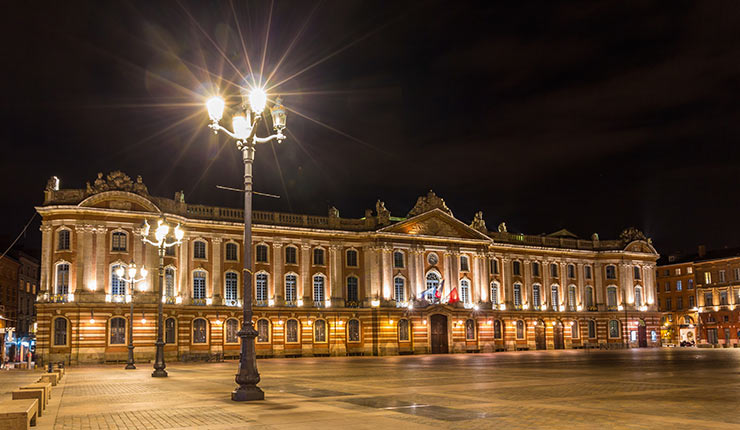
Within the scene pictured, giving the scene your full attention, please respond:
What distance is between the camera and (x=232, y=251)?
204 feet

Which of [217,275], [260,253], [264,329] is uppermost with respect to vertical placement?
[260,253]

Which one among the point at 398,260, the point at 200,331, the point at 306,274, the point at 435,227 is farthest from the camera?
the point at 435,227

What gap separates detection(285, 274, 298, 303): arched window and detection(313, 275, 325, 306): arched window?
74.6 inches

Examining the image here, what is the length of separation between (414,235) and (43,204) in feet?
108

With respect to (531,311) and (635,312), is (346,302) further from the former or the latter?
(635,312)

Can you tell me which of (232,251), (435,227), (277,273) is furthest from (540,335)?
(232,251)

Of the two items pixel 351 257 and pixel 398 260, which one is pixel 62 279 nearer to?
pixel 351 257

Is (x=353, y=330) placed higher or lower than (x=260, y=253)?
lower

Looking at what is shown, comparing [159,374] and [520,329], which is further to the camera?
[520,329]

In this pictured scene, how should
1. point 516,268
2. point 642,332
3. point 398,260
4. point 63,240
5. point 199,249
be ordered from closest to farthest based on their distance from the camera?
point 63,240, point 199,249, point 398,260, point 516,268, point 642,332

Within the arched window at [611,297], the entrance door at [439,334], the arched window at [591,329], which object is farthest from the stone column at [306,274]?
the arched window at [611,297]

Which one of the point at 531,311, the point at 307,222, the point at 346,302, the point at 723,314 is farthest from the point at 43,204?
the point at 723,314

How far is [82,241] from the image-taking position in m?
53.6

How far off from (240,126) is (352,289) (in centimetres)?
4897
